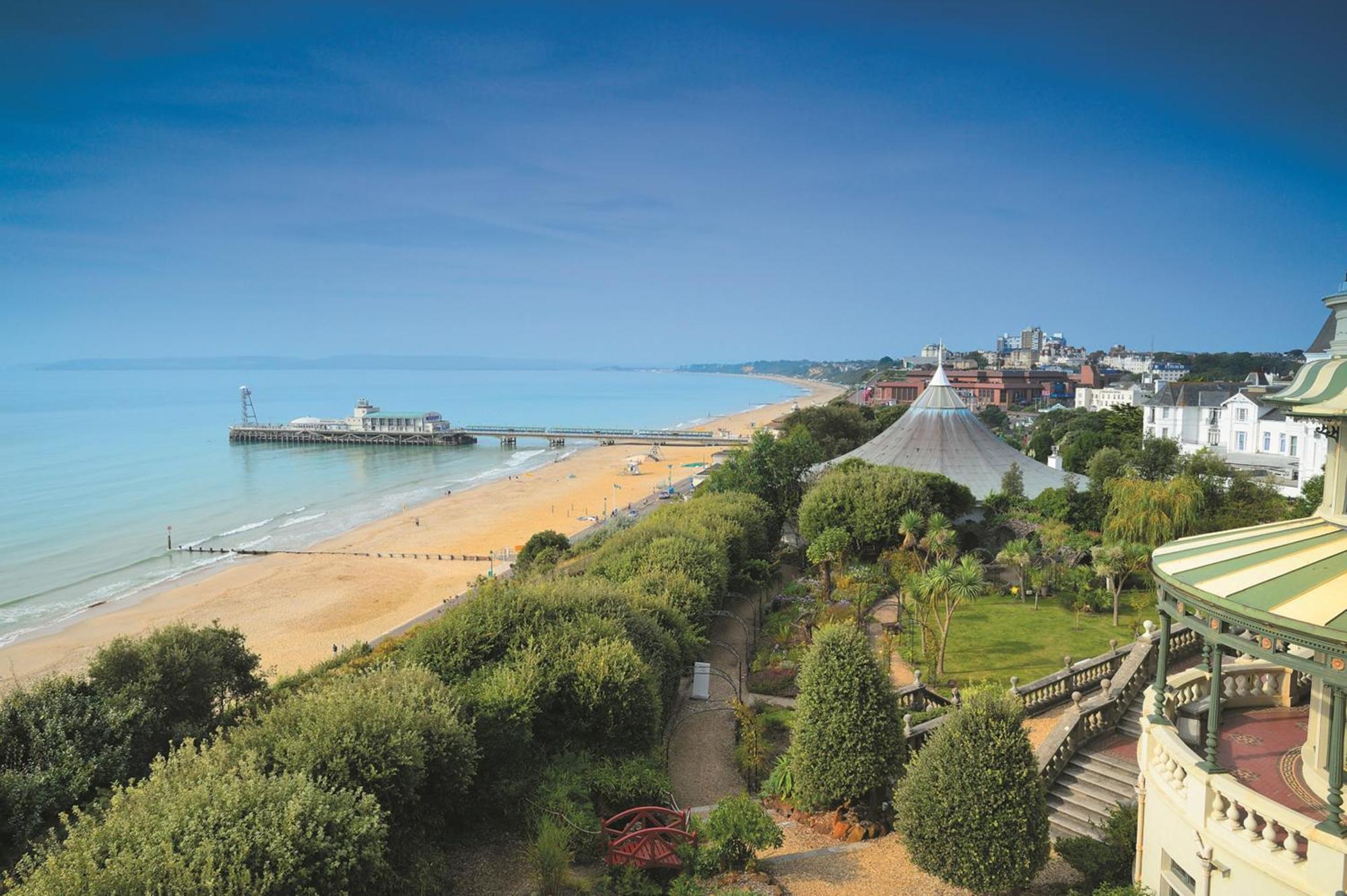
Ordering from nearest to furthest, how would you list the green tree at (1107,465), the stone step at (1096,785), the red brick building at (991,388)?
the stone step at (1096,785) → the green tree at (1107,465) → the red brick building at (991,388)

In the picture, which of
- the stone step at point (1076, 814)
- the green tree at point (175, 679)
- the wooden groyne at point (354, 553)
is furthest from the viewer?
the wooden groyne at point (354, 553)

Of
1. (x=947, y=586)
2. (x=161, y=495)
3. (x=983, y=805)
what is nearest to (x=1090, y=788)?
(x=983, y=805)

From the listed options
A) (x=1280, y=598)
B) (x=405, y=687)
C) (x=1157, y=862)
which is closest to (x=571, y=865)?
(x=405, y=687)

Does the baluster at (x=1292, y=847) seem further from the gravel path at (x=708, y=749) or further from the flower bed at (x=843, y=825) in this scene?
the gravel path at (x=708, y=749)

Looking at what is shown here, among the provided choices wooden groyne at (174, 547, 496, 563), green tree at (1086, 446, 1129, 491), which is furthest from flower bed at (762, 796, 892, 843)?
wooden groyne at (174, 547, 496, 563)

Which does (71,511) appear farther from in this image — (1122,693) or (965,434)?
(1122,693)

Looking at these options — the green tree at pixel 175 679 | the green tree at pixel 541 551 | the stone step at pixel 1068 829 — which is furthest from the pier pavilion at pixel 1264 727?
the green tree at pixel 541 551
